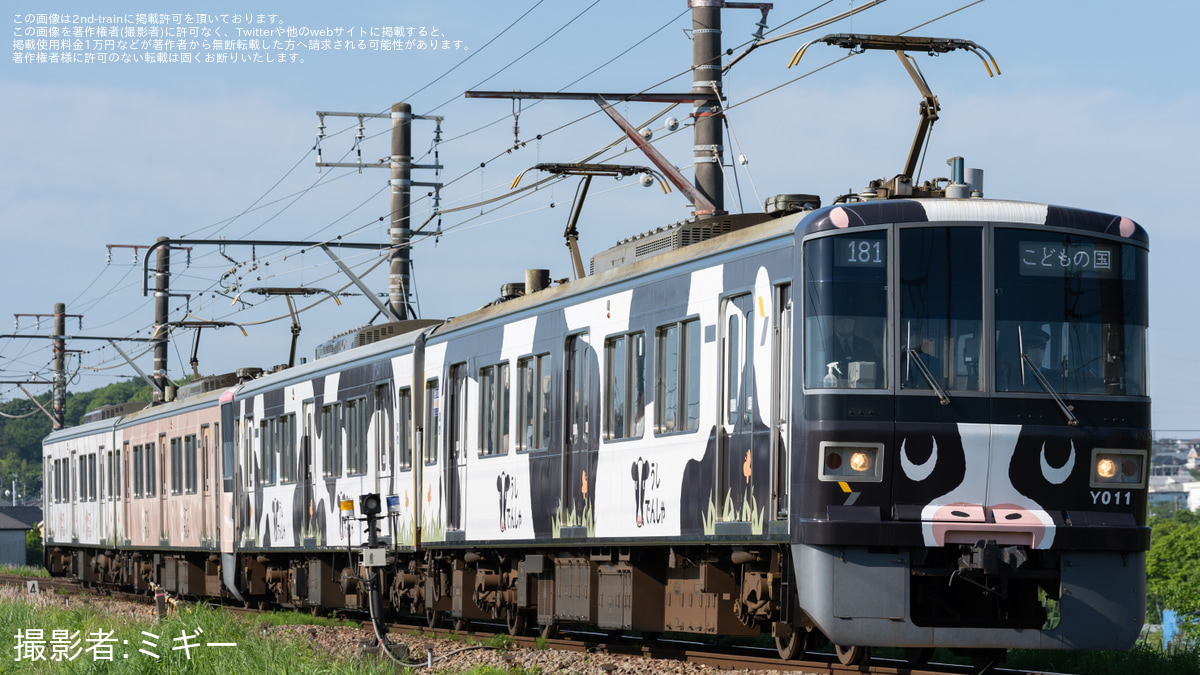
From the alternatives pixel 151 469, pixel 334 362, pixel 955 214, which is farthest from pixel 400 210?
pixel 955 214

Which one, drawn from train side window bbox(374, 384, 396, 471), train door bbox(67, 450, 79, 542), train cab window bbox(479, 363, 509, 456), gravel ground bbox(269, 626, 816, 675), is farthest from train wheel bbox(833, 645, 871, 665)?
train door bbox(67, 450, 79, 542)

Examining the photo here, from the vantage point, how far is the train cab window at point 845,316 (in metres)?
10.4

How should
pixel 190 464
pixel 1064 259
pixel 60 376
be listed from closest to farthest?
pixel 1064 259
pixel 190 464
pixel 60 376

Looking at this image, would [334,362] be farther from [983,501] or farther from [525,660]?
[983,501]

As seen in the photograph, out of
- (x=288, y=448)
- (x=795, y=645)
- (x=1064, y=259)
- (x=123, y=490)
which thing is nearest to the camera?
(x=1064, y=259)

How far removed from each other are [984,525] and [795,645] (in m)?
1.88

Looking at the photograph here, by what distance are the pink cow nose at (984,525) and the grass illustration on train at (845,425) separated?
0.01 metres

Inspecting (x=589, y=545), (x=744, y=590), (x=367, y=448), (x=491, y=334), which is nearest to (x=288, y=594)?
(x=367, y=448)

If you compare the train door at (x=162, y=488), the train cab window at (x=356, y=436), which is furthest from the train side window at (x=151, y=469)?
the train cab window at (x=356, y=436)

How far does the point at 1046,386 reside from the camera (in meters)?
10.5

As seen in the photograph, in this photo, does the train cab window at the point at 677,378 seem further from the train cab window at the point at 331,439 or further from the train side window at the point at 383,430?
the train cab window at the point at 331,439

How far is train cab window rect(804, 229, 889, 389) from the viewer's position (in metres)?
10.4

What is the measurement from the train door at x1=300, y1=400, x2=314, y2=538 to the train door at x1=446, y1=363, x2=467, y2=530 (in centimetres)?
497

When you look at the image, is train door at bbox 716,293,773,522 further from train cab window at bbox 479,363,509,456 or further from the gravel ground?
train cab window at bbox 479,363,509,456
